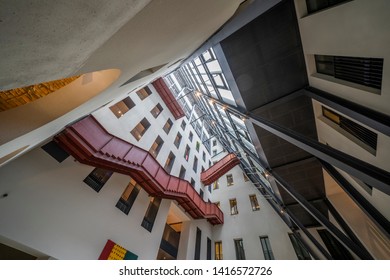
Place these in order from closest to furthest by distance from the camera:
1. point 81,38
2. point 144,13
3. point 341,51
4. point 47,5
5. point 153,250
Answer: point 47,5, point 81,38, point 144,13, point 341,51, point 153,250

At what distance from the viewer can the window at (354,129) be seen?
17.7ft

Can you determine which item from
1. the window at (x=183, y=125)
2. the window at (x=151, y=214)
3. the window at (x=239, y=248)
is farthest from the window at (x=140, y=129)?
the window at (x=239, y=248)

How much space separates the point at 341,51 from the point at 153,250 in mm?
12119

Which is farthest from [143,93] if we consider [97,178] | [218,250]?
[218,250]

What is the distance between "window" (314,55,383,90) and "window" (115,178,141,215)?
11.1 meters

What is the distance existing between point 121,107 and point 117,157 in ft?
15.6

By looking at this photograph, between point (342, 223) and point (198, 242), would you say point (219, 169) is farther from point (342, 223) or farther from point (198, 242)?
point (342, 223)

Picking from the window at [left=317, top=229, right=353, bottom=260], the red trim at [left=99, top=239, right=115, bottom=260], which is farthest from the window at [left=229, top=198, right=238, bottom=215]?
the red trim at [left=99, top=239, right=115, bottom=260]

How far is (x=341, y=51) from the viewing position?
4.53m

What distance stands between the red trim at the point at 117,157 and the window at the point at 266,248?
25.5ft

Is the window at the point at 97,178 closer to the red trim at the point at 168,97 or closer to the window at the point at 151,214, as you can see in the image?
the window at the point at 151,214

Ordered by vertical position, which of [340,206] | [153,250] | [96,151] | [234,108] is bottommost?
[340,206]

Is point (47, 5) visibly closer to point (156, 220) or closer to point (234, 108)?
point (234, 108)

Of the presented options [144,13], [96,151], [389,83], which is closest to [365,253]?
[389,83]
